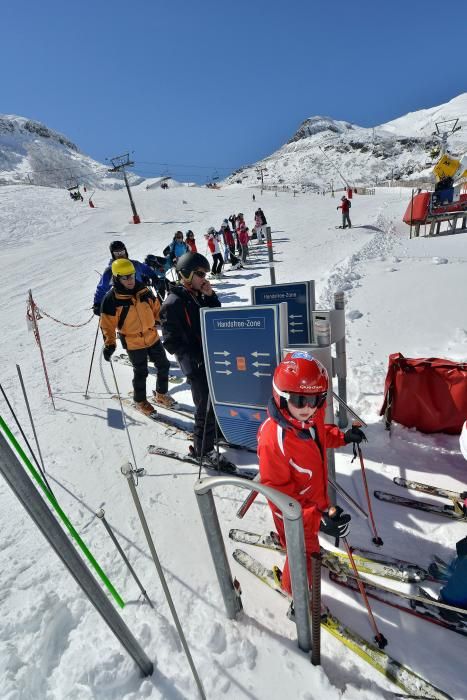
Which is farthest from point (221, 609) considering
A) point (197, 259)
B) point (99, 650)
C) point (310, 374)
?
point (197, 259)

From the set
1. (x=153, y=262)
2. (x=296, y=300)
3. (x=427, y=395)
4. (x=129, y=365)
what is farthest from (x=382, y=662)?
(x=153, y=262)

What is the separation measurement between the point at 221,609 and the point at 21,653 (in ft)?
4.33

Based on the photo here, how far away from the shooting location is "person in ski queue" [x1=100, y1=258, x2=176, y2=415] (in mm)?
4785

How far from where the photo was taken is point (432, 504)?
3289 mm

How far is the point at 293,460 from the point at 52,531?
148 cm

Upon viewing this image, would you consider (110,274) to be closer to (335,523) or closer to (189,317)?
(189,317)

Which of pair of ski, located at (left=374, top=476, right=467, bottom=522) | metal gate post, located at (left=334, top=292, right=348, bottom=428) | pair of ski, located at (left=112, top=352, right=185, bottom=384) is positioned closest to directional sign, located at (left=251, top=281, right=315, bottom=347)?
metal gate post, located at (left=334, top=292, right=348, bottom=428)

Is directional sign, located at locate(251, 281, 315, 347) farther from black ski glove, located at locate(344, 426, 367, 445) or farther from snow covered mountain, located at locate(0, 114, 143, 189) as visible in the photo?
snow covered mountain, located at locate(0, 114, 143, 189)

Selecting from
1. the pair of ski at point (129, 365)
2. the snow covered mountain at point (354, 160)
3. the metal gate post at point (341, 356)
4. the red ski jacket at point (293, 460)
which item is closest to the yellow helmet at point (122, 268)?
the pair of ski at point (129, 365)

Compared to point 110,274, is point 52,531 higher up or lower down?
lower down

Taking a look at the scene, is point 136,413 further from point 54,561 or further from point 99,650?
point 99,650

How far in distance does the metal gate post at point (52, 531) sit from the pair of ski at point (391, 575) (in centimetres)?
151

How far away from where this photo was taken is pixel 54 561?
9.89 ft

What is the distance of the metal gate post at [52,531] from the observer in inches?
54.1
